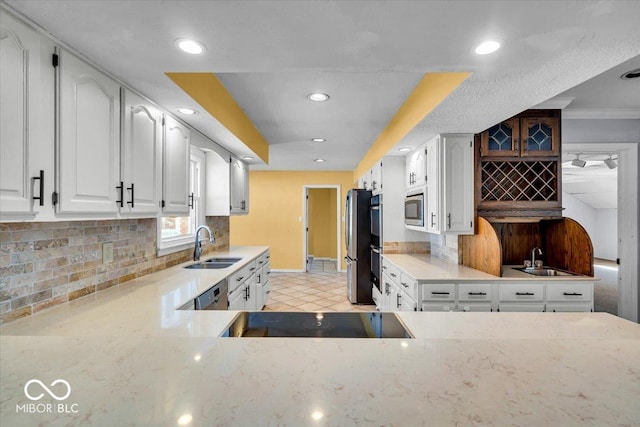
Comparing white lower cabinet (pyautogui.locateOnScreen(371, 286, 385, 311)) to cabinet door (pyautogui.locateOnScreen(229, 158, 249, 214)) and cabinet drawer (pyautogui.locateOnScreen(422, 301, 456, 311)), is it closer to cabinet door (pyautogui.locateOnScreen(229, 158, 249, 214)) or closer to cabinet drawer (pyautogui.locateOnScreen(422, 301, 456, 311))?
cabinet drawer (pyautogui.locateOnScreen(422, 301, 456, 311))

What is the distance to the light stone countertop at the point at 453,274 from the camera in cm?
256

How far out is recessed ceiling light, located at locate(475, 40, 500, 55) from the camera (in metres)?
1.41

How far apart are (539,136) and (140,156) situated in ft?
10.8

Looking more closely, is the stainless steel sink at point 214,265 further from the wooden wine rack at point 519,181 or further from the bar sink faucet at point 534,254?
the bar sink faucet at point 534,254

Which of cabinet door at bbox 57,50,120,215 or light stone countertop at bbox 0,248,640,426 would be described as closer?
light stone countertop at bbox 0,248,640,426

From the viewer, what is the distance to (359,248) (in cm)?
463

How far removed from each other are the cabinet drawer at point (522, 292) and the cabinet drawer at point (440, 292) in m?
0.38

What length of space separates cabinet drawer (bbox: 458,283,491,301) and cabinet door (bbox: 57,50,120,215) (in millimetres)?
2464

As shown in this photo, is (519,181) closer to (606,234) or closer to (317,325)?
(317,325)

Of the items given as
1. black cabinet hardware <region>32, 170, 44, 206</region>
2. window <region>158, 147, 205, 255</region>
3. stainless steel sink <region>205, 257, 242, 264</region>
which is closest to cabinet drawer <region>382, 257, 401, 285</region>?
stainless steel sink <region>205, 257, 242, 264</region>

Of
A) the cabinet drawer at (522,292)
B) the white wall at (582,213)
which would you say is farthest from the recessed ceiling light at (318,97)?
the white wall at (582,213)

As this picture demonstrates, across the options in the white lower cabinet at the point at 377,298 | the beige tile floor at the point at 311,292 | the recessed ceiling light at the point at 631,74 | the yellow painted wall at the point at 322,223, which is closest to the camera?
the recessed ceiling light at the point at 631,74

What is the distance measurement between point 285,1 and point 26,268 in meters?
1.61

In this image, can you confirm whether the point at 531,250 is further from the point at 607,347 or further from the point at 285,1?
the point at 285,1
